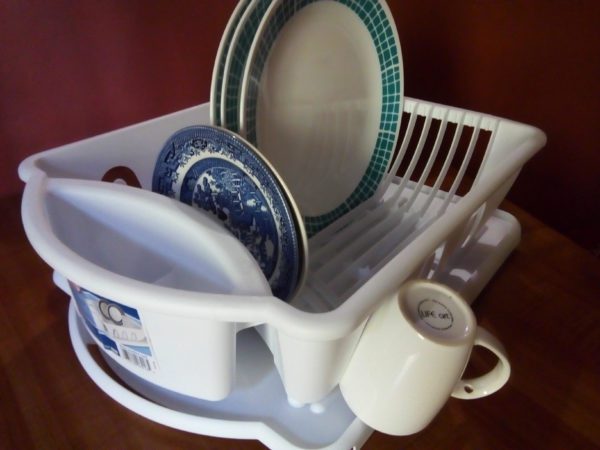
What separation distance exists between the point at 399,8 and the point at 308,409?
2.53 feet

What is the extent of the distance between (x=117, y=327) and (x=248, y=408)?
0.15 metres

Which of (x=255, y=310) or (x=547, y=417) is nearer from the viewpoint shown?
(x=255, y=310)

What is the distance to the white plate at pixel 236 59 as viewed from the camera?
449 mm

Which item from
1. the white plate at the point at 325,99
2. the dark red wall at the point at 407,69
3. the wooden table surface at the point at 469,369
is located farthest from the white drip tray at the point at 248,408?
the dark red wall at the point at 407,69

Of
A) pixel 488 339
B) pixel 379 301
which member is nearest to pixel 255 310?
pixel 379 301

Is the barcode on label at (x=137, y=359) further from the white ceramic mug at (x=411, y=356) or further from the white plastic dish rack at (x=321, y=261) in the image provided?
the white ceramic mug at (x=411, y=356)

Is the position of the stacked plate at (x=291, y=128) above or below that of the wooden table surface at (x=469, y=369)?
above

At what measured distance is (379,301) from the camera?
321 millimetres

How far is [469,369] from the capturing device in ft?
1.62

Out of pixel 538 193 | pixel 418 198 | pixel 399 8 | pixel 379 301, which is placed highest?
pixel 399 8

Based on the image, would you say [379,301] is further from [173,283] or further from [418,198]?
[418,198]

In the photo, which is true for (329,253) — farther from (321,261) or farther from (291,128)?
(291,128)

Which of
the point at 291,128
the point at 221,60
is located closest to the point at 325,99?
the point at 291,128

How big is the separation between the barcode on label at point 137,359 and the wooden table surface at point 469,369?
9 cm
